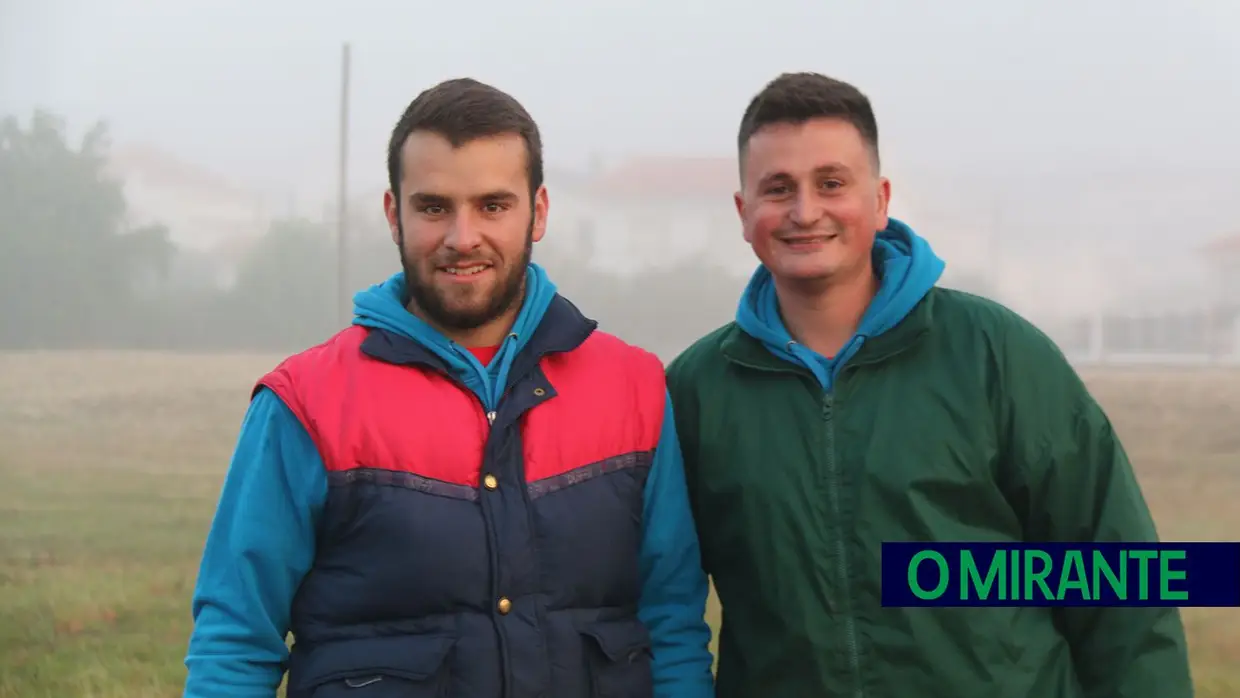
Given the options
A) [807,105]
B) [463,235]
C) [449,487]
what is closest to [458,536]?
[449,487]

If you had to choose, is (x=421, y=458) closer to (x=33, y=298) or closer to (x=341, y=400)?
(x=341, y=400)

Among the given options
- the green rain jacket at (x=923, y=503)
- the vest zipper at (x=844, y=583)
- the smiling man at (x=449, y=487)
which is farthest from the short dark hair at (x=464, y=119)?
the vest zipper at (x=844, y=583)

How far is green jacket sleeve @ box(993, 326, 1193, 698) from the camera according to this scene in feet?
5.02

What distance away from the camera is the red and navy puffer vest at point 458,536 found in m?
1.35

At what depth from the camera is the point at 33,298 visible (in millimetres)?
4828

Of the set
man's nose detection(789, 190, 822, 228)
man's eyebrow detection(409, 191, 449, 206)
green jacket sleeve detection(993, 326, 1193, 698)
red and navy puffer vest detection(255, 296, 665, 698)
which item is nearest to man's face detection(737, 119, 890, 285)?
man's nose detection(789, 190, 822, 228)

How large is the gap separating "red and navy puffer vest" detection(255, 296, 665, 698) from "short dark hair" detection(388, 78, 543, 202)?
0.94ft

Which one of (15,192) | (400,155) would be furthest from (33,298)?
(400,155)

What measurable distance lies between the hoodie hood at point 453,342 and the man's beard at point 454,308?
0.08ft

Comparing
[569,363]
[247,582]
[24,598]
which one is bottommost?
[24,598]

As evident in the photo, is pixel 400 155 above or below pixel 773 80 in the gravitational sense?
below

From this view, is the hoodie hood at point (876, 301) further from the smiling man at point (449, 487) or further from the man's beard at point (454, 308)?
the man's beard at point (454, 308)

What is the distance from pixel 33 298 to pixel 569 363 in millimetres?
4323

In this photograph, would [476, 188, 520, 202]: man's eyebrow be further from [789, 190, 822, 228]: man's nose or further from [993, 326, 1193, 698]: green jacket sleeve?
[993, 326, 1193, 698]: green jacket sleeve
